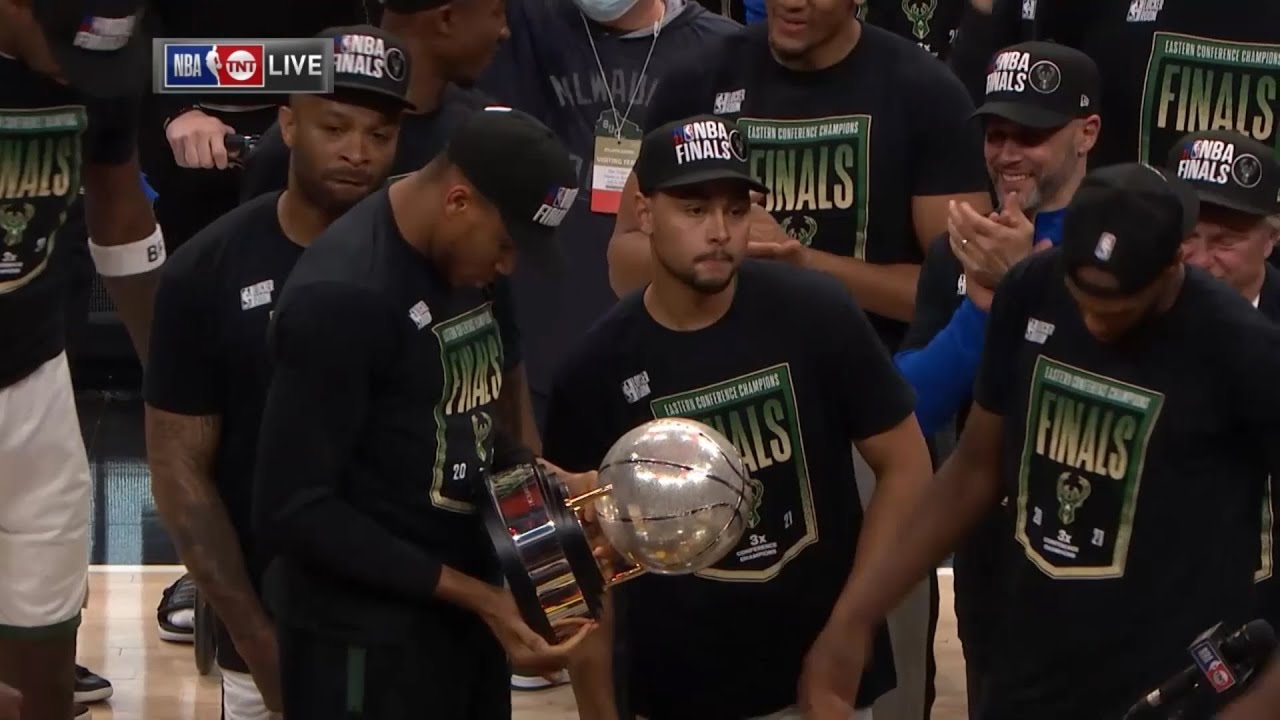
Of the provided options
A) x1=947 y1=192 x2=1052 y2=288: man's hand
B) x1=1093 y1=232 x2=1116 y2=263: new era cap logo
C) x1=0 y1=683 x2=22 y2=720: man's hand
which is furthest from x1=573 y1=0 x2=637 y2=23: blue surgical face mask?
x1=0 y1=683 x2=22 y2=720: man's hand

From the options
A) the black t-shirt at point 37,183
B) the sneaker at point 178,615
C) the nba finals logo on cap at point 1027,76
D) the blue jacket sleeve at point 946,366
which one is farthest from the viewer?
the sneaker at point 178,615

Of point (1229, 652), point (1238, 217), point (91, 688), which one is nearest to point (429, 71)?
point (1238, 217)

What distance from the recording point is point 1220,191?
369 centimetres

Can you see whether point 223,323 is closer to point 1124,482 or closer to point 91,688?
point 1124,482

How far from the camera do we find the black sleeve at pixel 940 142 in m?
4.40

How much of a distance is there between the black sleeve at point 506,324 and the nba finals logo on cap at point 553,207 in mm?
327

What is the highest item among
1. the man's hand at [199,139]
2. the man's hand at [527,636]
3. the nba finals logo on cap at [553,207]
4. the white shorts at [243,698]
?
the nba finals logo on cap at [553,207]

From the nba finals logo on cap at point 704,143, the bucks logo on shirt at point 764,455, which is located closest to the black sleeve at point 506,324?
the bucks logo on shirt at point 764,455

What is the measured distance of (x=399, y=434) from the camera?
11.0 feet

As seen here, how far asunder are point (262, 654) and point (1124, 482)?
1.54 m

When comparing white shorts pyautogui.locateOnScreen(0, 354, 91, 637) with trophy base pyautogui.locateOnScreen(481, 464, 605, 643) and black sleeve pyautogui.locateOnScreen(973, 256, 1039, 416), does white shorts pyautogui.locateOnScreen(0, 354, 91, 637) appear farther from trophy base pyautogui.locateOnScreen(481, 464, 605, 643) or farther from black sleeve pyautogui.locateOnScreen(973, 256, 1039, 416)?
black sleeve pyautogui.locateOnScreen(973, 256, 1039, 416)

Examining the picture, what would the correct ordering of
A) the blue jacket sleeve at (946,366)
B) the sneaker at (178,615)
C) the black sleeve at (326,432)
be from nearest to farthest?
the black sleeve at (326,432) < the blue jacket sleeve at (946,366) < the sneaker at (178,615)

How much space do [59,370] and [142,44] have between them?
710 mm

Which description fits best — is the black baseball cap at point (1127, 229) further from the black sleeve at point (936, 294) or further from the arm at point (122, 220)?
the arm at point (122, 220)
